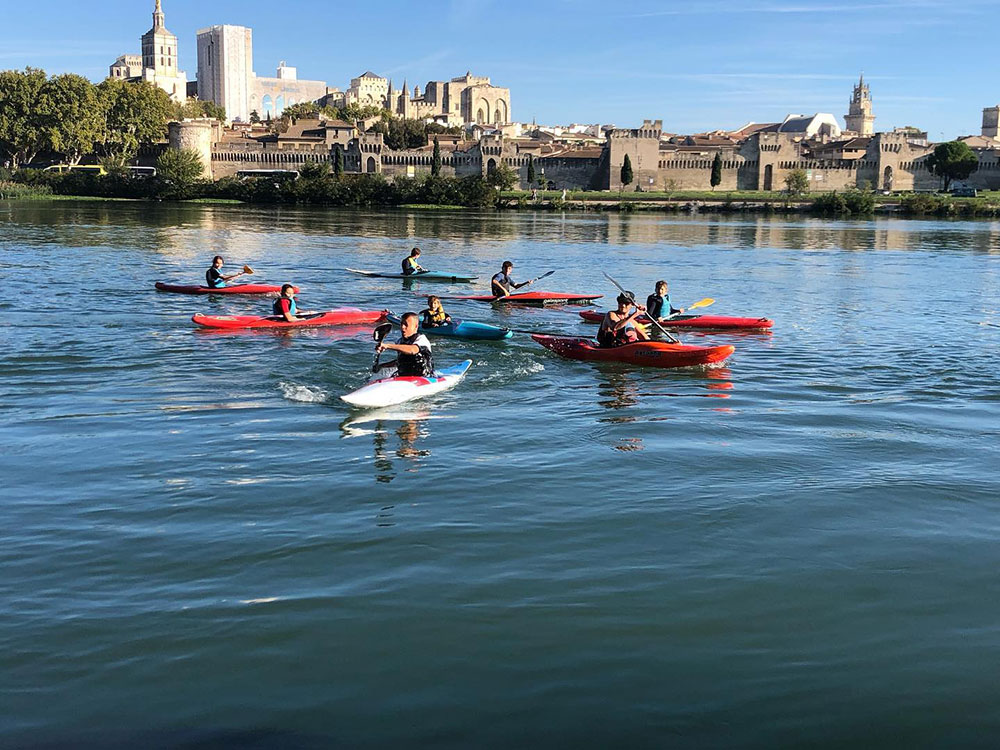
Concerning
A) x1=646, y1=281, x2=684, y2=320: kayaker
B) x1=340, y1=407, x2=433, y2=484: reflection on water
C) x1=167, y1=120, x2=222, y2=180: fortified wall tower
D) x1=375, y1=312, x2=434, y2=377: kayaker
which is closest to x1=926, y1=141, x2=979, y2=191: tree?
x1=167, y1=120, x2=222, y2=180: fortified wall tower

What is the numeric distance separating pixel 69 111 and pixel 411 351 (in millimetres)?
96986

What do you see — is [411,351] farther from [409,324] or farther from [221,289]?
[221,289]

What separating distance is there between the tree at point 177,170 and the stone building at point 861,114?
134381 mm

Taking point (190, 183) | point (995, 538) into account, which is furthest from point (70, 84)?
point (995, 538)

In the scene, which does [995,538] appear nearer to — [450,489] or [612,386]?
[450,489]

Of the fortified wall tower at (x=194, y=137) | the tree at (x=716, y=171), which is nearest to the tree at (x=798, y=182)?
the tree at (x=716, y=171)

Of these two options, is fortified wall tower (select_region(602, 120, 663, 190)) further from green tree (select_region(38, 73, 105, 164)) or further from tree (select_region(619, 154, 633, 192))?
green tree (select_region(38, 73, 105, 164))

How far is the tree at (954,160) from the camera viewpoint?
120m

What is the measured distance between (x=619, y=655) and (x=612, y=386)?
8.45m

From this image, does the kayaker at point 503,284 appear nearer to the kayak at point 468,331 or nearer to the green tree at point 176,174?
the kayak at point 468,331

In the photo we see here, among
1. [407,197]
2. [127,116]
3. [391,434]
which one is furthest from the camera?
[127,116]

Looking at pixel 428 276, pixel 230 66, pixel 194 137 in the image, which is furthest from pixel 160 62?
pixel 428 276

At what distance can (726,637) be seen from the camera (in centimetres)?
676

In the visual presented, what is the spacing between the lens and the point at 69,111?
97.6m
